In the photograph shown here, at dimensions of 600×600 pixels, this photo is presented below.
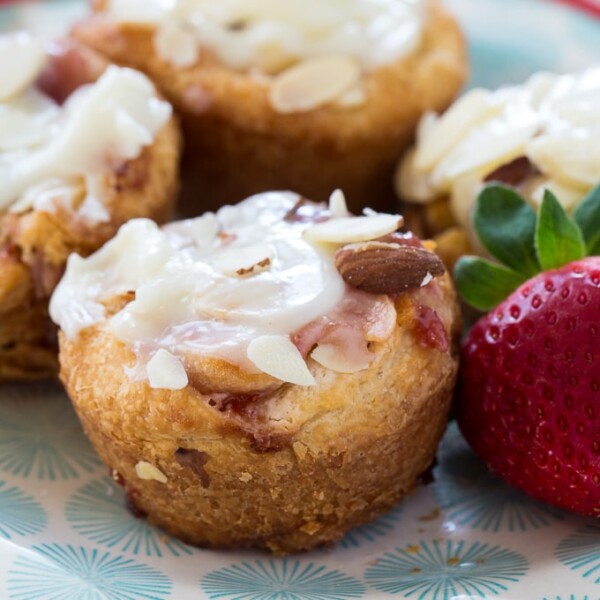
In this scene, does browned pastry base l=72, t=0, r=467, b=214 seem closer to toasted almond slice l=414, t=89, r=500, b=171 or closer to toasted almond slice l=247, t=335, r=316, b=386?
toasted almond slice l=414, t=89, r=500, b=171

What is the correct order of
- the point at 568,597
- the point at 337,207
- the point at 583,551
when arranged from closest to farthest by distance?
the point at 568,597, the point at 583,551, the point at 337,207

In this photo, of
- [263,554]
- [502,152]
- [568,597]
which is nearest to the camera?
[568,597]

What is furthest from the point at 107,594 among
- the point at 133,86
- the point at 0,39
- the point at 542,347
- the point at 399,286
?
the point at 0,39

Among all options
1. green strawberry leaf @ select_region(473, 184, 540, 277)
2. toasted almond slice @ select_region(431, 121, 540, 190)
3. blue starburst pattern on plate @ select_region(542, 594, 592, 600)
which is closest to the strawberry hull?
green strawberry leaf @ select_region(473, 184, 540, 277)

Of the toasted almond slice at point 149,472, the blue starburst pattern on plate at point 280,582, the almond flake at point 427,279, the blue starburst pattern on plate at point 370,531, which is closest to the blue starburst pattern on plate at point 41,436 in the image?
the toasted almond slice at point 149,472

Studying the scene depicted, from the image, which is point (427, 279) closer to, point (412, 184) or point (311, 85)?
point (412, 184)

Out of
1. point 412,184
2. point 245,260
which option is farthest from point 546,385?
point 412,184
